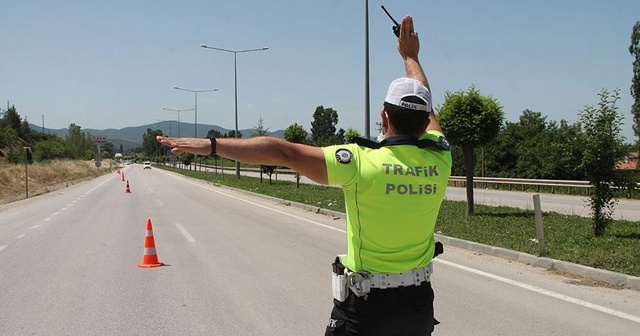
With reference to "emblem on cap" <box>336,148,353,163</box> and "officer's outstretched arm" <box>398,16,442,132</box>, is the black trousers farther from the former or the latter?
"officer's outstretched arm" <box>398,16,442,132</box>

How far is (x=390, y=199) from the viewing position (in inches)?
89.5

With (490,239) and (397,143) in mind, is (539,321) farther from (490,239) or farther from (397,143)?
(490,239)

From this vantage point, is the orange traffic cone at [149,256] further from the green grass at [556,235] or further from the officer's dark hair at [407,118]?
the officer's dark hair at [407,118]

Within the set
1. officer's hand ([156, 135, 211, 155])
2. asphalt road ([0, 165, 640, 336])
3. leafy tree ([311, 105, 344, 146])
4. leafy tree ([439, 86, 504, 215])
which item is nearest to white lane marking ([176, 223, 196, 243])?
asphalt road ([0, 165, 640, 336])

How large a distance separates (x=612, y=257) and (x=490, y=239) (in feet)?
8.89

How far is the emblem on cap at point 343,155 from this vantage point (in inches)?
87.2

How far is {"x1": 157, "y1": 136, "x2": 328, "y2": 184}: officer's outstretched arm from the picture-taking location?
2.25m

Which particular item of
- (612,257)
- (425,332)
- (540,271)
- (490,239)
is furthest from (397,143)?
(490,239)

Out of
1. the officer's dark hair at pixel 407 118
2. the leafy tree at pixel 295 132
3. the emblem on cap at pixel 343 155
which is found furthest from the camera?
the leafy tree at pixel 295 132

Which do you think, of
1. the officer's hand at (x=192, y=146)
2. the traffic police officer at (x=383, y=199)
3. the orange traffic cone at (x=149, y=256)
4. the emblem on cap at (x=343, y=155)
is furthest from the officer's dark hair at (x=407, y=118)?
the orange traffic cone at (x=149, y=256)

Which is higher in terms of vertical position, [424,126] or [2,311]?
[424,126]

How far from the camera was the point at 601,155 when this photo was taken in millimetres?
11492

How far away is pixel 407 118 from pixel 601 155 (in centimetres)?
1066

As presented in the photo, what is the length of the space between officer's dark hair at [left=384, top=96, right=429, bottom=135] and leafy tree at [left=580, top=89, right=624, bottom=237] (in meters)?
10.5
